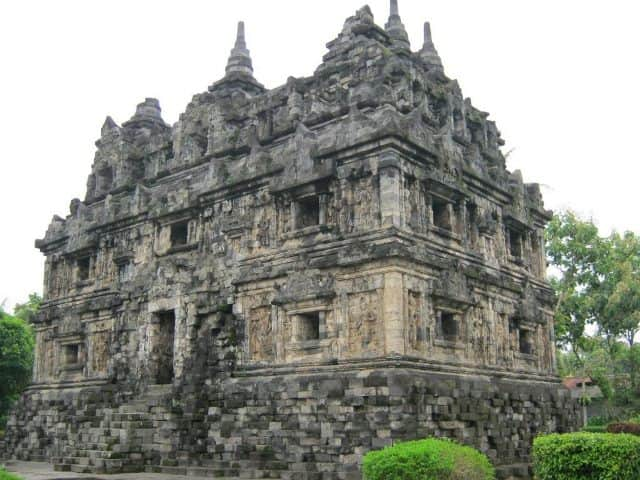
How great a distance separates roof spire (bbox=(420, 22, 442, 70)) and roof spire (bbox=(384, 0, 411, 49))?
2063mm

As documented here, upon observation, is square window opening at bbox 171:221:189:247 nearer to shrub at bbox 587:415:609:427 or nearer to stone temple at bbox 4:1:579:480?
stone temple at bbox 4:1:579:480

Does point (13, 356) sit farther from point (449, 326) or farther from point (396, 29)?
point (396, 29)

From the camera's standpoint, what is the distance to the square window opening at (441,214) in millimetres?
17828

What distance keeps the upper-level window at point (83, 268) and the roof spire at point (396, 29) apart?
1313cm

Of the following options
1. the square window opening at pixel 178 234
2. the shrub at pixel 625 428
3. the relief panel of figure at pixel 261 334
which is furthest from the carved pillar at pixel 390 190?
the shrub at pixel 625 428

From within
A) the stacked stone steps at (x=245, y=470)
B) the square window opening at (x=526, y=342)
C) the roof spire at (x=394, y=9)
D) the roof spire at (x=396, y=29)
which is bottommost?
the stacked stone steps at (x=245, y=470)

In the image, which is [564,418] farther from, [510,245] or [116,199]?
[116,199]

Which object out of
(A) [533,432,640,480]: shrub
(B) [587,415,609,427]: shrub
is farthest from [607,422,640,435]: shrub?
(B) [587,415,609,427]: shrub

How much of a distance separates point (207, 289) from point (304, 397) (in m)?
4.88

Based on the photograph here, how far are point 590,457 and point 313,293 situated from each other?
7002 millimetres

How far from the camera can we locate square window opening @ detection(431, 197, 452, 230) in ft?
58.5

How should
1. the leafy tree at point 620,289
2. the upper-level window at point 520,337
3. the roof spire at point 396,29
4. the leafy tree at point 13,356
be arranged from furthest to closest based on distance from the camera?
the leafy tree at point 620,289 → the leafy tree at point 13,356 → the roof spire at point 396,29 → the upper-level window at point 520,337

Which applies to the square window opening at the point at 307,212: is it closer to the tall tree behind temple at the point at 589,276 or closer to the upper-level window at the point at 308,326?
the upper-level window at the point at 308,326

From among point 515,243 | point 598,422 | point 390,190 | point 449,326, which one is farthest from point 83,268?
point 598,422
